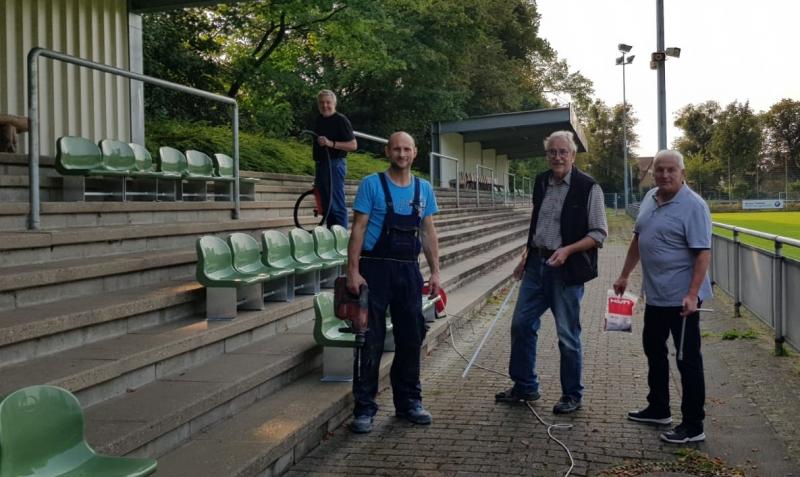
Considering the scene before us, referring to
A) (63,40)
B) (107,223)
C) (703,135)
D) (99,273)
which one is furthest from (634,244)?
(703,135)

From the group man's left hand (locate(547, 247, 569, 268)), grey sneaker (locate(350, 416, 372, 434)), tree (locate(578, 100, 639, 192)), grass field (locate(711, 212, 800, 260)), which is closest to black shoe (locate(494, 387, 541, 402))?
man's left hand (locate(547, 247, 569, 268))

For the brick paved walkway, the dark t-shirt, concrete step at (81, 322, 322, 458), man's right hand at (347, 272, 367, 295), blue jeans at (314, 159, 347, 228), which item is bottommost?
the brick paved walkway

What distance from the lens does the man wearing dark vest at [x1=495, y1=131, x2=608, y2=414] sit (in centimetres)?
544

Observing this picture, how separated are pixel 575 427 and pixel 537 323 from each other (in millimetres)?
852

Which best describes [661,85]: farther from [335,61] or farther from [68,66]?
[335,61]

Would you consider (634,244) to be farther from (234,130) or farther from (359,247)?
(234,130)

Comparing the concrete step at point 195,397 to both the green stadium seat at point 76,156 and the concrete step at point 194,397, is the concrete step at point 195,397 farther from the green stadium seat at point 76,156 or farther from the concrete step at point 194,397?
the green stadium seat at point 76,156

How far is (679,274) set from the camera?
499cm

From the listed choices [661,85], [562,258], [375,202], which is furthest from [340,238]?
[661,85]

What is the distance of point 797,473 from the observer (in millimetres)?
4379

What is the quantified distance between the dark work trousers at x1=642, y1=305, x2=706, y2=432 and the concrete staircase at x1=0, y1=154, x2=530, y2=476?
2143 mm

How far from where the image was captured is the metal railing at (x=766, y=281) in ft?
23.4

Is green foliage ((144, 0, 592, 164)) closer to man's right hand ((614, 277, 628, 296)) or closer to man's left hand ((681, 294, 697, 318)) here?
man's right hand ((614, 277, 628, 296))

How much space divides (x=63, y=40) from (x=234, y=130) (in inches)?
146
